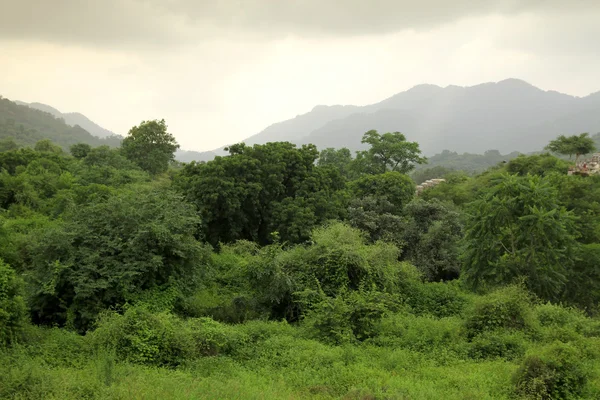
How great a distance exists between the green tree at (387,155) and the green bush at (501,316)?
27528mm

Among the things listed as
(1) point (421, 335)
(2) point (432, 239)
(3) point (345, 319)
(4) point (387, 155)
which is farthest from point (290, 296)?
(4) point (387, 155)

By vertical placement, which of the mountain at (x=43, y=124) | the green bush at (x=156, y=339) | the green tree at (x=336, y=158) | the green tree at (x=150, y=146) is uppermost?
the mountain at (x=43, y=124)

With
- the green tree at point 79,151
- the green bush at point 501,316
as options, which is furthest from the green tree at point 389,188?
the green tree at point 79,151

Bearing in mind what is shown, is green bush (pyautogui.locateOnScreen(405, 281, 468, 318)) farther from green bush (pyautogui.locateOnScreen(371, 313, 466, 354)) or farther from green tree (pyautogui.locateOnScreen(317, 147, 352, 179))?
green tree (pyautogui.locateOnScreen(317, 147, 352, 179))

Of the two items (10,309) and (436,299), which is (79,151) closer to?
(10,309)

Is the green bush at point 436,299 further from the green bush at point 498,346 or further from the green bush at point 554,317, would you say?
the green bush at point 498,346

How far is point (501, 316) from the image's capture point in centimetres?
1022

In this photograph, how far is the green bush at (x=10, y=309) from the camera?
8.66 meters

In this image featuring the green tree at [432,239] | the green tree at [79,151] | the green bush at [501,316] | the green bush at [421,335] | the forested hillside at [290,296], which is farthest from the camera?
the green tree at [79,151]

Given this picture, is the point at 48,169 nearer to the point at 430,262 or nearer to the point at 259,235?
the point at 259,235

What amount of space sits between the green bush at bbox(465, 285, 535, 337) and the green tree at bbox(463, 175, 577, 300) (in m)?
2.93

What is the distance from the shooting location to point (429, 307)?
13992 mm

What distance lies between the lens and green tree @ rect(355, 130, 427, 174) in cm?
3775

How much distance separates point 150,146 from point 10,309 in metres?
30.9
